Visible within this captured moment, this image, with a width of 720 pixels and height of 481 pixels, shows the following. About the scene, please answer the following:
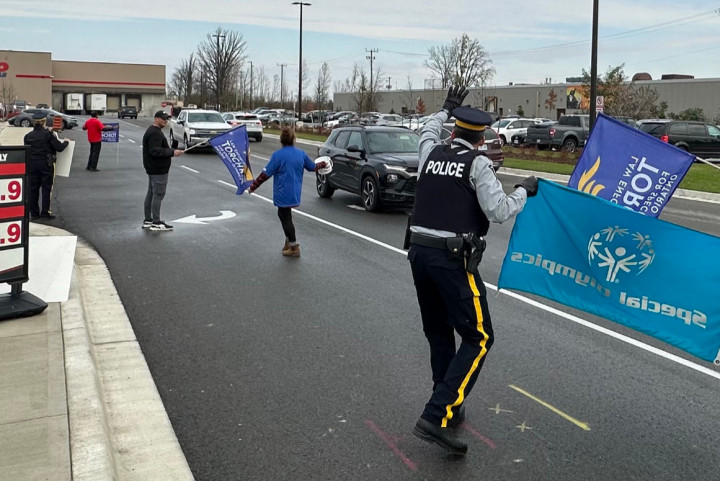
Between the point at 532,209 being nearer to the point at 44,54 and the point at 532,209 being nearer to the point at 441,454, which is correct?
the point at 441,454

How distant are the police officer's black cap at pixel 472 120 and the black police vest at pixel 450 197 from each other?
0.16 m

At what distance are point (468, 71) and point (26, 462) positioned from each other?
51.9 meters

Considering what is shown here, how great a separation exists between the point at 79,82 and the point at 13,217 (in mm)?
106597

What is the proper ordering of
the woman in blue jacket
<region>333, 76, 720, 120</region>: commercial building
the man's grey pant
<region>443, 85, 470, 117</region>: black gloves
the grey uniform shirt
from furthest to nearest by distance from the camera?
1. <region>333, 76, 720, 120</region>: commercial building
2. the man's grey pant
3. the woman in blue jacket
4. <region>443, 85, 470, 117</region>: black gloves
5. the grey uniform shirt

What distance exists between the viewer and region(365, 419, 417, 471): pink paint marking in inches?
168

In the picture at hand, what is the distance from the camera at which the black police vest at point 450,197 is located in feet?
14.1

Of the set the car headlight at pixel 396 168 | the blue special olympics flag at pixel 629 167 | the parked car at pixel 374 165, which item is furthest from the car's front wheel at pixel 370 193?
the blue special olympics flag at pixel 629 167

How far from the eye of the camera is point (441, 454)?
14.5 ft

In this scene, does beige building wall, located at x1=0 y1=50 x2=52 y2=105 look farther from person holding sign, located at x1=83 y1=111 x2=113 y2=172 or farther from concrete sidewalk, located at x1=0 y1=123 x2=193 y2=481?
concrete sidewalk, located at x1=0 y1=123 x2=193 y2=481

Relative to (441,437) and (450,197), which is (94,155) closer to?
(450,197)

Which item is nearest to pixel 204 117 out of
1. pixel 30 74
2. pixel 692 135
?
pixel 692 135

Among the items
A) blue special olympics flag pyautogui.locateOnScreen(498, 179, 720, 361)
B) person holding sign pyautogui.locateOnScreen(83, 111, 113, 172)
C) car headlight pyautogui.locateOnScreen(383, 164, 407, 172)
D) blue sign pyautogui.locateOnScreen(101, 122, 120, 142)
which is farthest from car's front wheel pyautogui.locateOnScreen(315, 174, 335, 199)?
blue special olympics flag pyautogui.locateOnScreen(498, 179, 720, 361)

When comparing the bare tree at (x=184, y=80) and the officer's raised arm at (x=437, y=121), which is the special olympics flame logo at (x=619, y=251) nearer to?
the officer's raised arm at (x=437, y=121)

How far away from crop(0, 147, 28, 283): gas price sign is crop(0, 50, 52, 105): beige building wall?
3922 inches
